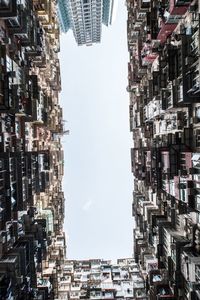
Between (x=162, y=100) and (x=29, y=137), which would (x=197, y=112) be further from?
(x=29, y=137)

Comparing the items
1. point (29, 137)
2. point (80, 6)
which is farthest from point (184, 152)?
point (80, 6)

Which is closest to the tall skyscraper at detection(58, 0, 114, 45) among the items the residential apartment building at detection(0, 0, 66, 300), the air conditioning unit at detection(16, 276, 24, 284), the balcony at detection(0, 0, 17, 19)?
the residential apartment building at detection(0, 0, 66, 300)

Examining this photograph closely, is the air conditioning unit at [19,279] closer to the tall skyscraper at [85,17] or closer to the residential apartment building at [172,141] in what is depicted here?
the residential apartment building at [172,141]

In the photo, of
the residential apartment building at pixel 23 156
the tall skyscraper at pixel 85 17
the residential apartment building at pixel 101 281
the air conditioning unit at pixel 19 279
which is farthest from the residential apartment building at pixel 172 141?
the tall skyscraper at pixel 85 17

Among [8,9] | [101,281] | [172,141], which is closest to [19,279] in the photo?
[172,141]

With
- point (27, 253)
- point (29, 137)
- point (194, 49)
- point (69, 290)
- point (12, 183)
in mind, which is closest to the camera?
point (194, 49)

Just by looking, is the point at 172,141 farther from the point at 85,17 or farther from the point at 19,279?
the point at 85,17
